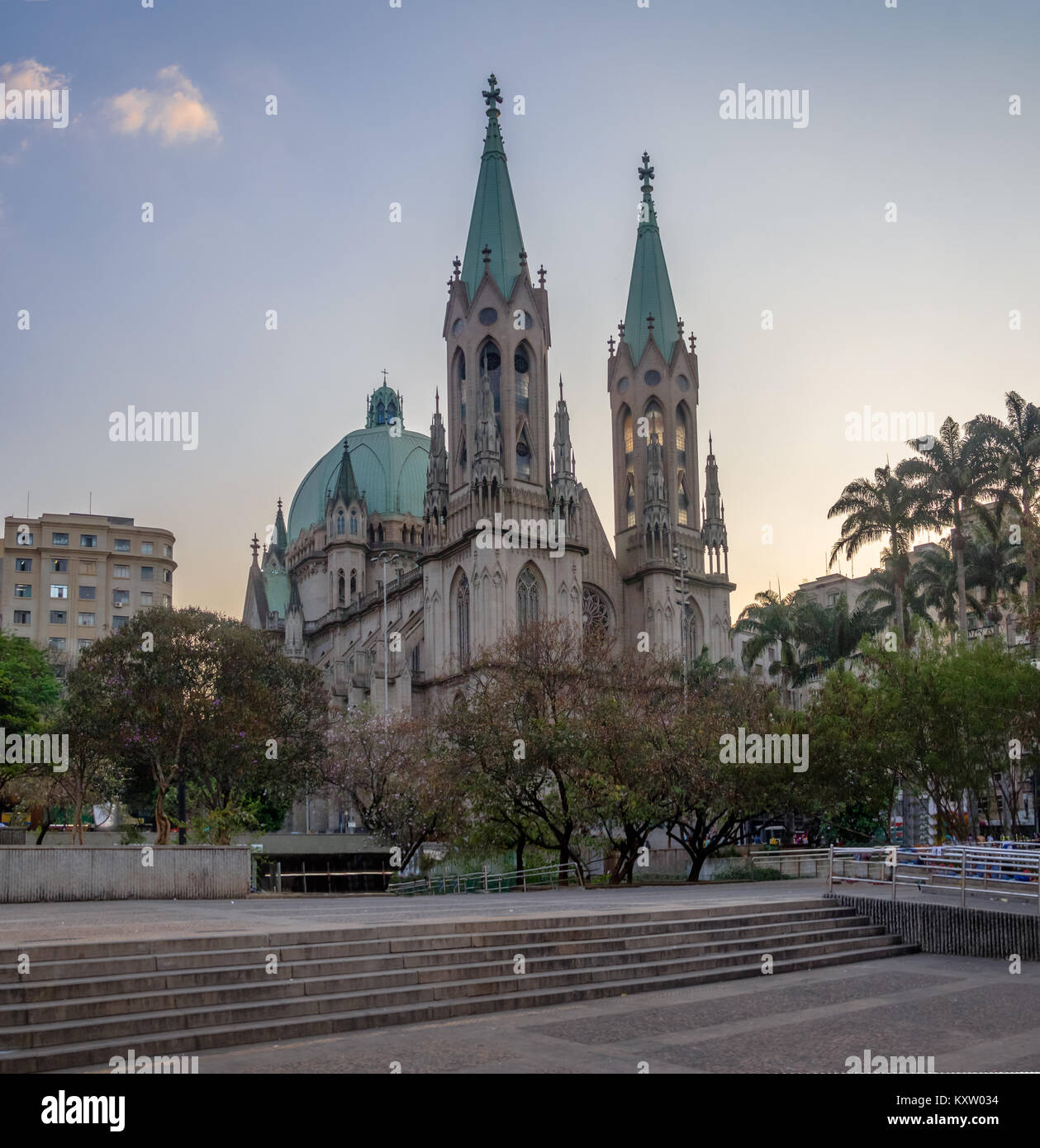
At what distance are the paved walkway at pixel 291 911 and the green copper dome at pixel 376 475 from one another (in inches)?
2686

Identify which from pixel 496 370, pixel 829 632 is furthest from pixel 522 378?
pixel 829 632

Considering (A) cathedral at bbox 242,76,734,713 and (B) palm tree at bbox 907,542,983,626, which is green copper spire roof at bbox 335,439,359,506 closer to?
(A) cathedral at bbox 242,76,734,713

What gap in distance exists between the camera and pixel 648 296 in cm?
7694

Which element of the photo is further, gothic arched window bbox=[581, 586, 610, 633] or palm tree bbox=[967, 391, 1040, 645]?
gothic arched window bbox=[581, 586, 610, 633]

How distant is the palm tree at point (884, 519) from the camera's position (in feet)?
Answer: 158

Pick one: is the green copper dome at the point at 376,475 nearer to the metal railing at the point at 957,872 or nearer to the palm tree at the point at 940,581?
the palm tree at the point at 940,581

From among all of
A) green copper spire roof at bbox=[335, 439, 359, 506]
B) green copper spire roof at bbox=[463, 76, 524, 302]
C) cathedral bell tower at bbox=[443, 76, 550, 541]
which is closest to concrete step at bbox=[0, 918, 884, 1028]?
cathedral bell tower at bbox=[443, 76, 550, 541]

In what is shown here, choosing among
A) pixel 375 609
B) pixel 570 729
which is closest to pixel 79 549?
pixel 375 609

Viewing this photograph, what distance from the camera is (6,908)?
779 inches

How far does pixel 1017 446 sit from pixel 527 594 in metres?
26.0

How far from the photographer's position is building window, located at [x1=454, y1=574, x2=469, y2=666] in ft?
201

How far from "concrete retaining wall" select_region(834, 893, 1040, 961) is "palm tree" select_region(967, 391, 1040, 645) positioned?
2701 centimetres

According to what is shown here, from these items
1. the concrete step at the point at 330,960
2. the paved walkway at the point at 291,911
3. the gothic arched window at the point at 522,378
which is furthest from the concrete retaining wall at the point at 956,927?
the gothic arched window at the point at 522,378
